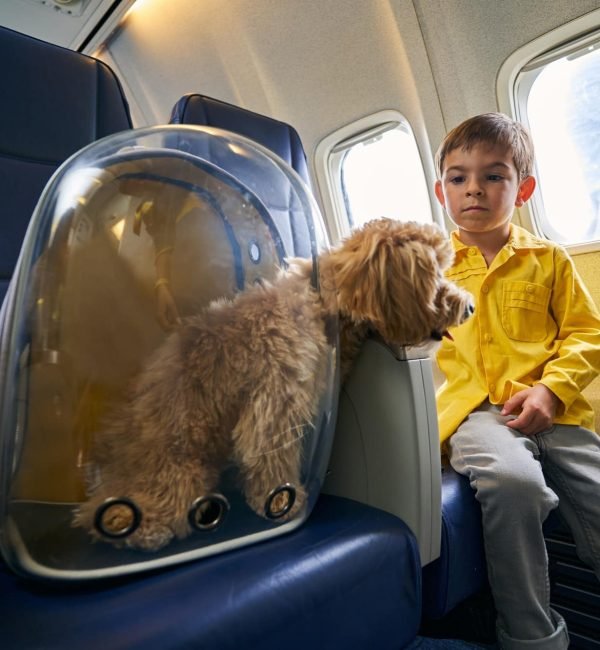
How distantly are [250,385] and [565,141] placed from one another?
2088mm

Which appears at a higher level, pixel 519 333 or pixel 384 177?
pixel 384 177

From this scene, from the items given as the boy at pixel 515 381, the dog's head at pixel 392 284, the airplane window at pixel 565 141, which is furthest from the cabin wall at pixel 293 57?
the dog's head at pixel 392 284

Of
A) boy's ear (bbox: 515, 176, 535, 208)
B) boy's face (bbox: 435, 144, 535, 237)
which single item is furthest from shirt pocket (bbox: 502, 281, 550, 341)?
boy's ear (bbox: 515, 176, 535, 208)

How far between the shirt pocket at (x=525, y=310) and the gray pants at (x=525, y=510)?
0.28 meters

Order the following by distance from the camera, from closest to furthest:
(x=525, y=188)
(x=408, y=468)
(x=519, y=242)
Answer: (x=408, y=468)
(x=519, y=242)
(x=525, y=188)

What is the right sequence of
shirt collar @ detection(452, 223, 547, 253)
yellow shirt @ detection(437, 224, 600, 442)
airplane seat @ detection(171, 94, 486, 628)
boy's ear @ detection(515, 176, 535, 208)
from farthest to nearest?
boy's ear @ detection(515, 176, 535, 208), shirt collar @ detection(452, 223, 547, 253), yellow shirt @ detection(437, 224, 600, 442), airplane seat @ detection(171, 94, 486, 628)

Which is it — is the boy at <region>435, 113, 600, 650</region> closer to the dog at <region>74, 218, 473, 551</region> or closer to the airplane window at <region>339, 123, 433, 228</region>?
the dog at <region>74, 218, 473, 551</region>

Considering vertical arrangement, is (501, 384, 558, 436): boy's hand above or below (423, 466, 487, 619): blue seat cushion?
above

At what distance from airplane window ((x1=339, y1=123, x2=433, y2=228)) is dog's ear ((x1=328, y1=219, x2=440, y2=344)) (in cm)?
168

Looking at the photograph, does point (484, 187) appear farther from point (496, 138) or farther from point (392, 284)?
point (392, 284)

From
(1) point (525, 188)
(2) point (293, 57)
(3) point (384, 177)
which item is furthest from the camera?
(3) point (384, 177)

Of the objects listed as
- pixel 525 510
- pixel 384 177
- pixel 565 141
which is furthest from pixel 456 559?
pixel 384 177

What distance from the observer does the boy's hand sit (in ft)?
3.44

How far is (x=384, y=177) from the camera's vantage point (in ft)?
8.78
